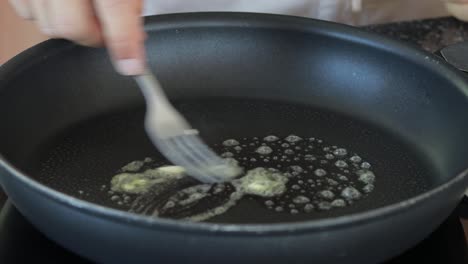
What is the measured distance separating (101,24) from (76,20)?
0.07ft

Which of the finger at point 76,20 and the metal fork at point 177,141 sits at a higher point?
the finger at point 76,20

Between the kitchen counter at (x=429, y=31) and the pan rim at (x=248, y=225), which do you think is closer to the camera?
the pan rim at (x=248, y=225)

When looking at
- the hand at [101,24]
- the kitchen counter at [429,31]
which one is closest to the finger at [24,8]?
the hand at [101,24]

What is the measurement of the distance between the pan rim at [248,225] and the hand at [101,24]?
67mm

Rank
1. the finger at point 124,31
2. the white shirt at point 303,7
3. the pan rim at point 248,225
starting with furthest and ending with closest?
the white shirt at point 303,7
the finger at point 124,31
the pan rim at point 248,225

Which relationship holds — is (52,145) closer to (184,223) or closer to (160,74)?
(160,74)

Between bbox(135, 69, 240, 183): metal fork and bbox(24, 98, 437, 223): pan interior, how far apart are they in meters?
0.02

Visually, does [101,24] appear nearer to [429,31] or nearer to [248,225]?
[248,225]

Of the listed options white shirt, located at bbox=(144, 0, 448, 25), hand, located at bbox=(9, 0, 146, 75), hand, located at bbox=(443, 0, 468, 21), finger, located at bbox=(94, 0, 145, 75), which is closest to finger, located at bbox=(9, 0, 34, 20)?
hand, located at bbox=(9, 0, 146, 75)

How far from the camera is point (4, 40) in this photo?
1.06 m

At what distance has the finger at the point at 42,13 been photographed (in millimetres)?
570

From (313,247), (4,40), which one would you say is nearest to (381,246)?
(313,247)

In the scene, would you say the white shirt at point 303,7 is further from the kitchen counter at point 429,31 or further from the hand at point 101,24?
the hand at point 101,24

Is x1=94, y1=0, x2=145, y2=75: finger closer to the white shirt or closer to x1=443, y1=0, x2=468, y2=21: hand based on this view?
the white shirt
